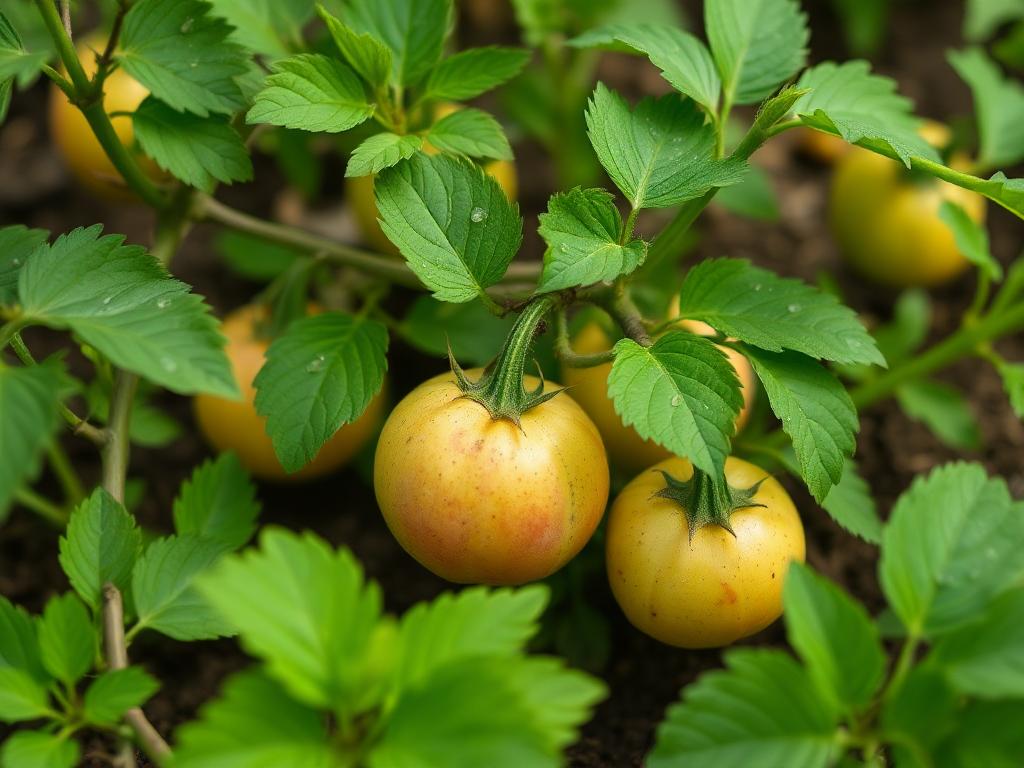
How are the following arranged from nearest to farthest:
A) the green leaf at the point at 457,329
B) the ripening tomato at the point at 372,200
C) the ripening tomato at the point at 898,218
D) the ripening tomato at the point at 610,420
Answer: the ripening tomato at the point at 610,420
the green leaf at the point at 457,329
the ripening tomato at the point at 372,200
the ripening tomato at the point at 898,218

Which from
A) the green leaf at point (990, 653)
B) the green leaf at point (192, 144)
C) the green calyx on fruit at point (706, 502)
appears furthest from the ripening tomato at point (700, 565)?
the green leaf at point (192, 144)

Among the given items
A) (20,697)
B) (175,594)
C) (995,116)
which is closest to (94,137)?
(175,594)

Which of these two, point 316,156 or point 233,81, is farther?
point 316,156

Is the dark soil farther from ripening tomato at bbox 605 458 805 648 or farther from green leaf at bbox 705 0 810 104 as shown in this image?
green leaf at bbox 705 0 810 104

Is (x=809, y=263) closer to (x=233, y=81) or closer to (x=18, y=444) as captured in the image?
(x=233, y=81)

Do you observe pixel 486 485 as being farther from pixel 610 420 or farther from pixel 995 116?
pixel 995 116

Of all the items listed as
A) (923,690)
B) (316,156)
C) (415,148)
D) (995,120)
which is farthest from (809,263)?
(923,690)

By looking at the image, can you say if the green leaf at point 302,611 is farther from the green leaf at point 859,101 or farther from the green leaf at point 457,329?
the green leaf at point 859,101
